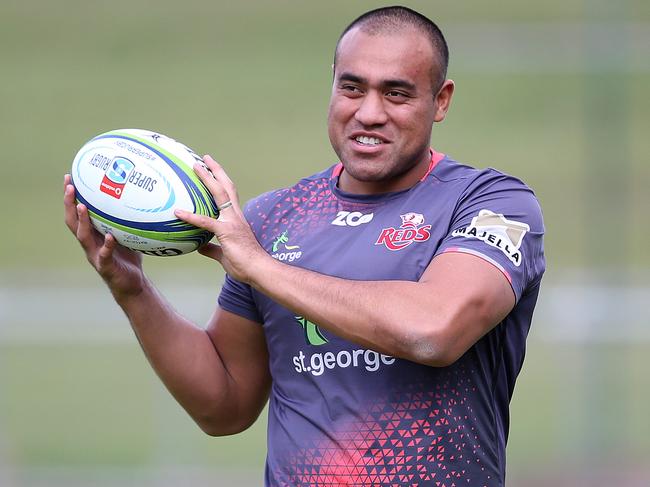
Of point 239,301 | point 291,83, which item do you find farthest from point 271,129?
point 239,301

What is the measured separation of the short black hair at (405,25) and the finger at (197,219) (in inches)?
27.0

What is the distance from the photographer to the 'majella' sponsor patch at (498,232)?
3.10 m

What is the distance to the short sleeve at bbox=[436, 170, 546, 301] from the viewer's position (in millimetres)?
3090

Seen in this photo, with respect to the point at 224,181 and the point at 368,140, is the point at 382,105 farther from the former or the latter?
the point at 224,181

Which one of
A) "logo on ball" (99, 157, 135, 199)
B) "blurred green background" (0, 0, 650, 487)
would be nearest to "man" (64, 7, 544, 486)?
"logo on ball" (99, 157, 135, 199)

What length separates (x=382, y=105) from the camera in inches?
131

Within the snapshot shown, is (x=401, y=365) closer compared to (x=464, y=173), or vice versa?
(x=401, y=365)

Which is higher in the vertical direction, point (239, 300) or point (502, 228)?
point (502, 228)

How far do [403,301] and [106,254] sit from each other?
3.04 feet

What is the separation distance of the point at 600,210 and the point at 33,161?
1168 centimetres

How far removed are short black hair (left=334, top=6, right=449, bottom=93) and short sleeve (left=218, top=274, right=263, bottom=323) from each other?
771 mm

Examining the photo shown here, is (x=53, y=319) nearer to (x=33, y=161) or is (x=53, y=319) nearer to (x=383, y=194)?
(x=383, y=194)

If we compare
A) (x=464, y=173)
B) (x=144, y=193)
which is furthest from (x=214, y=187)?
(x=464, y=173)

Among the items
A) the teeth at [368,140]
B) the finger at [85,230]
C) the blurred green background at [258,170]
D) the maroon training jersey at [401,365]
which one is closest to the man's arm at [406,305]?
the maroon training jersey at [401,365]
